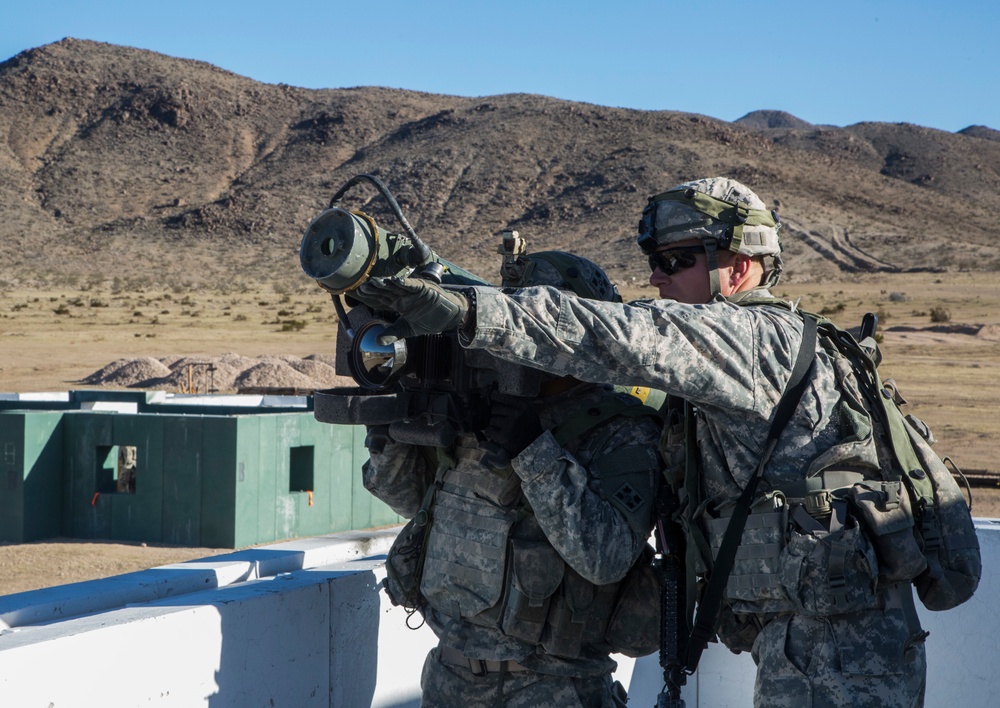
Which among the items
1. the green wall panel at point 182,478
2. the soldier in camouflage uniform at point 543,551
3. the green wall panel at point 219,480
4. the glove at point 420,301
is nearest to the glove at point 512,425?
the soldier in camouflage uniform at point 543,551

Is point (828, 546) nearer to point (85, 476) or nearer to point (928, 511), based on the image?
point (928, 511)

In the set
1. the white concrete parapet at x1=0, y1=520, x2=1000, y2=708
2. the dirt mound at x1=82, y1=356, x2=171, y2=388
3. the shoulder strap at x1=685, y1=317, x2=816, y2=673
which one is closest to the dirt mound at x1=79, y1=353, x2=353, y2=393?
the dirt mound at x1=82, y1=356, x2=171, y2=388

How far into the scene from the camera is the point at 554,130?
84312 millimetres

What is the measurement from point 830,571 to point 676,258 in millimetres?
856

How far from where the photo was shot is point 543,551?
9.54 ft

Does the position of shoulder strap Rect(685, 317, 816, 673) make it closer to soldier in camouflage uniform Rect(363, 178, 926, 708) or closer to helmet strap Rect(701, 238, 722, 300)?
soldier in camouflage uniform Rect(363, 178, 926, 708)

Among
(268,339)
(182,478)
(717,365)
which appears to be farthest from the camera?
(268,339)

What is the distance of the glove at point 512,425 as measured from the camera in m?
2.91

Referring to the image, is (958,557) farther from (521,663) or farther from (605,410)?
(521,663)

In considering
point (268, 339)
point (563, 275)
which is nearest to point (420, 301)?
point (563, 275)

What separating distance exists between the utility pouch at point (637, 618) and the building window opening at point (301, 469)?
7.86 m

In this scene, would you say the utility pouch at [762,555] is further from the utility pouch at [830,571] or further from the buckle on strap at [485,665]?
the buckle on strap at [485,665]

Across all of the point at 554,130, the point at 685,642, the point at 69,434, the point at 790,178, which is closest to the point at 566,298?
the point at 685,642

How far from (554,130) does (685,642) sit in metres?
83.5
